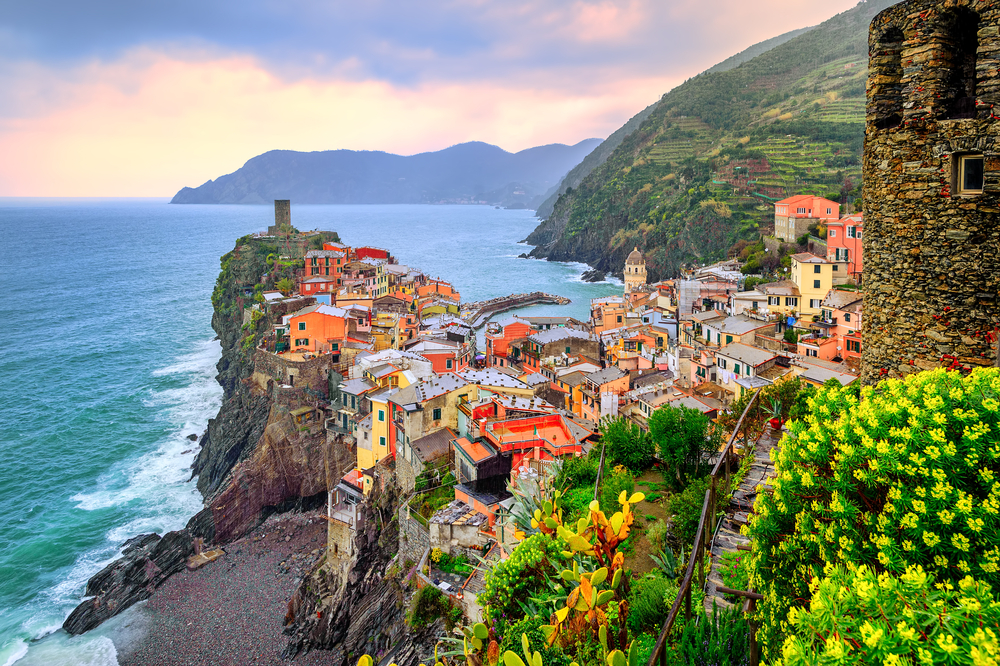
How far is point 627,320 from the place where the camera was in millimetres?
46094

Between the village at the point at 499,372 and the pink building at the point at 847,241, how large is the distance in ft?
0.42

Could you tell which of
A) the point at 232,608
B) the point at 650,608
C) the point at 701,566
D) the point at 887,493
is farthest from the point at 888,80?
the point at 232,608

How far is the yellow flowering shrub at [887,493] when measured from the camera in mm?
3891

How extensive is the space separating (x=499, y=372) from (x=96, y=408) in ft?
102

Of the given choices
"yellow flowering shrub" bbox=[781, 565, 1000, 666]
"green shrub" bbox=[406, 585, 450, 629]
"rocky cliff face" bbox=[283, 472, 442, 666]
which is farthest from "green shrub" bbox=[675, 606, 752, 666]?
"rocky cliff face" bbox=[283, 472, 442, 666]

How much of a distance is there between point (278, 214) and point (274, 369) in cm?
3173

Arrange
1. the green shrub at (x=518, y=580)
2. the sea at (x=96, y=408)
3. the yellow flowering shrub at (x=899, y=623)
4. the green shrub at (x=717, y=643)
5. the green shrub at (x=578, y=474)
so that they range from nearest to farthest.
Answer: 1. the yellow flowering shrub at (x=899, y=623)
2. the green shrub at (x=717, y=643)
3. the green shrub at (x=518, y=580)
4. the green shrub at (x=578, y=474)
5. the sea at (x=96, y=408)

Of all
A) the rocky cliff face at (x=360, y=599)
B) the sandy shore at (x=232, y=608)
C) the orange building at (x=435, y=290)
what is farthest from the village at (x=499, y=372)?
the orange building at (x=435, y=290)

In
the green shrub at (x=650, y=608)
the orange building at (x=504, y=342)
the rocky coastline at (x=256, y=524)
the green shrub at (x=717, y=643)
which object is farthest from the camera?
the orange building at (x=504, y=342)

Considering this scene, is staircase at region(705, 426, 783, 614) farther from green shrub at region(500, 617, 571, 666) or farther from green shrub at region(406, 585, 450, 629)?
green shrub at region(406, 585, 450, 629)

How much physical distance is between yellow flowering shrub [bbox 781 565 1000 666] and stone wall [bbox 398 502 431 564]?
587 inches

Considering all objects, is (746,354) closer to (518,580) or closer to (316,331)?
(518,580)

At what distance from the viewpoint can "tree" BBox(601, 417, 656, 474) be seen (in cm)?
1431

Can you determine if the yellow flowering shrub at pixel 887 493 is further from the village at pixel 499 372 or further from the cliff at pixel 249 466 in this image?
the cliff at pixel 249 466
